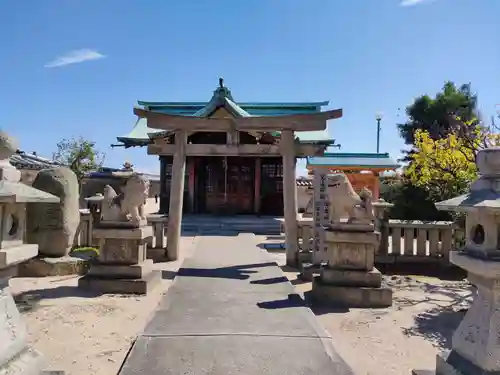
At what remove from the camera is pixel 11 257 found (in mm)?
2811

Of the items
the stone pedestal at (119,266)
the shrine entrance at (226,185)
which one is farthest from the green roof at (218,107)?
the stone pedestal at (119,266)

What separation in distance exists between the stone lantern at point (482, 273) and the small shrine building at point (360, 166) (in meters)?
17.5

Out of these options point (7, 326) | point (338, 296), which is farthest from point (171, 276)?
point (7, 326)

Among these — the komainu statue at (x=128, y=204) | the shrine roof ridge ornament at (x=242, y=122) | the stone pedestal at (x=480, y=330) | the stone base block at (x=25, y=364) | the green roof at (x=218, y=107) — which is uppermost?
the green roof at (x=218, y=107)

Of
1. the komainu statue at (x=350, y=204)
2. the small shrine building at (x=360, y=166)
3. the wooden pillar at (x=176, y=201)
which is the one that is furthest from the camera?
the small shrine building at (x=360, y=166)

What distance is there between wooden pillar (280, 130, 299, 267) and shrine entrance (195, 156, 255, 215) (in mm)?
9923

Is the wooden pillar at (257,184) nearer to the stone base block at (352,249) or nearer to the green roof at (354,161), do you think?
the green roof at (354,161)

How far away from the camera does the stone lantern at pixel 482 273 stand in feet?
8.91

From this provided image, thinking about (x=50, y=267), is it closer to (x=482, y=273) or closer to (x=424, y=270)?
(x=482, y=273)

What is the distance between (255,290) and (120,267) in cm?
222

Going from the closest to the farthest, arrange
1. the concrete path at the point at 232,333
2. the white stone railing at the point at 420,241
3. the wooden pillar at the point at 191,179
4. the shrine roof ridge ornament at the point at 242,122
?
the concrete path at the point at 232,333, the shrine roof ridge ornament at the point at 242,122, the white stone railing at the point at 420,241, the wooden pillar at the point at 191,179

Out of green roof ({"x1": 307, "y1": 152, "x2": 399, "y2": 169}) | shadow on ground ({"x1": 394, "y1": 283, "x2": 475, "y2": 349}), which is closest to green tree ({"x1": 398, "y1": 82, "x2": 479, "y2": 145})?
green roof ({"x1": 307, "y1": 152, "x2": 399, "y2": 169})

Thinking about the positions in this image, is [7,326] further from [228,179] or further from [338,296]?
[228,179]

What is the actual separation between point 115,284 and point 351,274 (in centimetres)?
371
